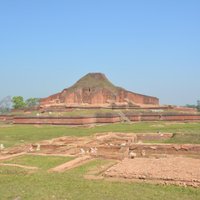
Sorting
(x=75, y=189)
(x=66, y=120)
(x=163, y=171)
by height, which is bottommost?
(x=75, y=189)

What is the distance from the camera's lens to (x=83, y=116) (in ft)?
81.5

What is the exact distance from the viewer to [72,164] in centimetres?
809

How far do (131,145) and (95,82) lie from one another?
27.7 metres

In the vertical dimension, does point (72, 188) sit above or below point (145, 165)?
below

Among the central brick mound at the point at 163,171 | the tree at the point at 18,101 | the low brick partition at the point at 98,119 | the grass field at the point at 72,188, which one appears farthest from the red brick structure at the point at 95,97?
the grass field at the point at 72,188

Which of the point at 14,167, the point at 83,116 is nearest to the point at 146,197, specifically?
the point at 14,167

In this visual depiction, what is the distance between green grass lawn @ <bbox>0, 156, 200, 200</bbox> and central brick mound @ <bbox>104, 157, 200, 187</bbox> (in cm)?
29

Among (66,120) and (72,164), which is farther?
(66,120)

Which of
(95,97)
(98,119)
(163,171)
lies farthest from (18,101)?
(163,171)

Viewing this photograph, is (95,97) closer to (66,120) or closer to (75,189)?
(66,120)

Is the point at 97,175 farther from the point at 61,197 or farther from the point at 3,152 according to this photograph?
the point at 3,152

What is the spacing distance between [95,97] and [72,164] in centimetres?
2675

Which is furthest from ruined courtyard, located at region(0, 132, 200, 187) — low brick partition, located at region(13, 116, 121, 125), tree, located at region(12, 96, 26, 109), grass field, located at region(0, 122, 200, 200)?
tree, located at region(12, 96, 26, 109)

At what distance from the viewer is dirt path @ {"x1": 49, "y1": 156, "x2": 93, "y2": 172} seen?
753cm
